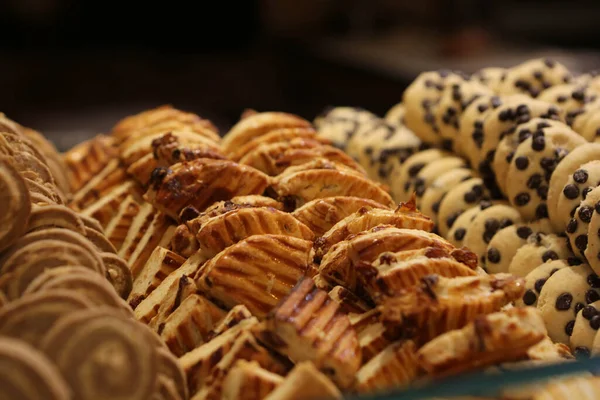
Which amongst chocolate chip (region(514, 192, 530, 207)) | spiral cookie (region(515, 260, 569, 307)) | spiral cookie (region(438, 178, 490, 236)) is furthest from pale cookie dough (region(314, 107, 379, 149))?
spiral cookie (region(515, 260, 569, 307))

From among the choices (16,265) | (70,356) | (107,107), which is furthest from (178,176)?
(107,107)

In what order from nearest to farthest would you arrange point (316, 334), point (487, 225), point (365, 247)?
point (316, 334), point (365, 247), point (487, 225)

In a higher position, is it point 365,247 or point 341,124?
point 365,247

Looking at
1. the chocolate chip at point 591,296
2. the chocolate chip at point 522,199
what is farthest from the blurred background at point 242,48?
the chocolate chip at point 591,296

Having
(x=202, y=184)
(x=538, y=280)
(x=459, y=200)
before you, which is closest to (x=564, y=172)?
(x=538, y=280)

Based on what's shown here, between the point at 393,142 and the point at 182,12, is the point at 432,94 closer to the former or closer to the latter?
the point at 393,142

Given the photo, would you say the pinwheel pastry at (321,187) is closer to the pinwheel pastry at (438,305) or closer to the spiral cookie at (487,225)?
the spiral cookie at (487,225)

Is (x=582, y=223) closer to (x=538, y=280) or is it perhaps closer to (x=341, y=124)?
(x=538, y=280)
